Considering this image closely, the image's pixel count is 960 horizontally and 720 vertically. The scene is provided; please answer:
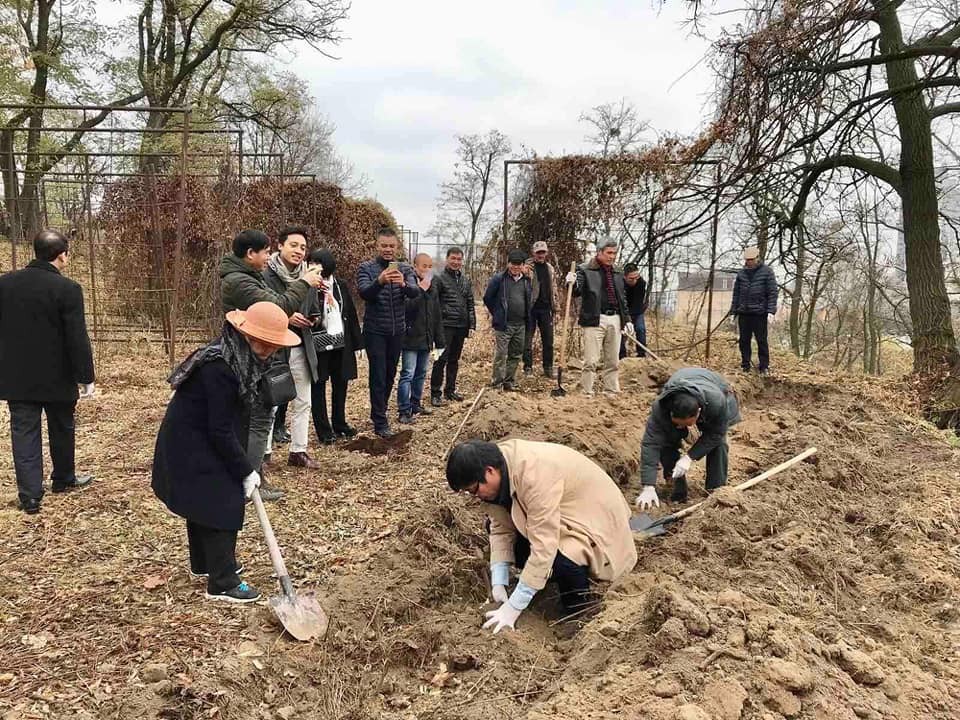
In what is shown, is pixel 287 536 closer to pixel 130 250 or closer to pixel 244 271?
pixel 244 271

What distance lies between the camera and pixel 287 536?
3.98 m

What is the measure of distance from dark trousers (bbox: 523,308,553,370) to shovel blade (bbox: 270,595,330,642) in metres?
5.62

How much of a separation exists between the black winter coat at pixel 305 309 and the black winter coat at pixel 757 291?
6180 mm

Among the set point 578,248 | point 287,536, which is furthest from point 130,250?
point 287,536

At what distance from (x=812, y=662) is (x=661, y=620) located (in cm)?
54

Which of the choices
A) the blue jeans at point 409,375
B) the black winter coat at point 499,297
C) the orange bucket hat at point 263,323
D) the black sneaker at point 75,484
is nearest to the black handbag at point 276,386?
the orange bucket hat at point 263,323

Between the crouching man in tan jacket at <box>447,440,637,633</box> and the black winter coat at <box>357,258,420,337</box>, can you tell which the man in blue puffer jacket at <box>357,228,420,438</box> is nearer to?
the black winter coat at <box>357,258,420,337</box>

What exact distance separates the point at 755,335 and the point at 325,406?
613 centimetres

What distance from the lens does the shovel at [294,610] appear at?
2969mm

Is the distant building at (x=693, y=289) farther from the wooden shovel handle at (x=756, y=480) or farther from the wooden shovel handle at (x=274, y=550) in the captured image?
the wooden shovel handle at (x=274, y=550)

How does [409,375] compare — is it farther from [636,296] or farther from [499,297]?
[636,296]

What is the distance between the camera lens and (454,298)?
7344 mm

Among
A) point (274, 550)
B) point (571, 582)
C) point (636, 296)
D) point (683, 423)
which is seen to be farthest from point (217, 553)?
point (636, 296)

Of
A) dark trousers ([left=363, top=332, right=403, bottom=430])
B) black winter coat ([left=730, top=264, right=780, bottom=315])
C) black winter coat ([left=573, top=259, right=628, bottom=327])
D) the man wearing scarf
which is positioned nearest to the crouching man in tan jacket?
the man wearing scarf
